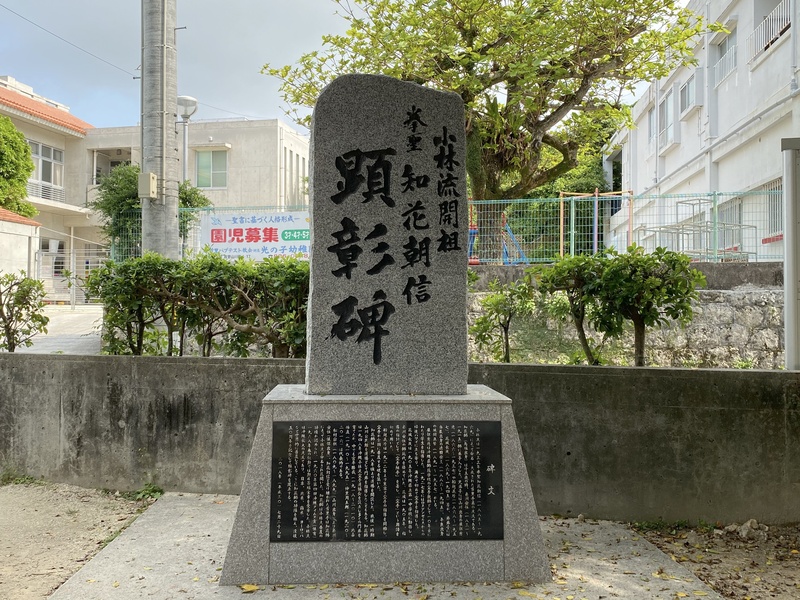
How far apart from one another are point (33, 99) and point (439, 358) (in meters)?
28.3

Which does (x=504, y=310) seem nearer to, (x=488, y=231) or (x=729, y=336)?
(x=729, y=336)

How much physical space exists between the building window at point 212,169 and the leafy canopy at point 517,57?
603 inches

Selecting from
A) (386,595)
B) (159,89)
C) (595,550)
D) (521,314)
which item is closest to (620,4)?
(521,314)

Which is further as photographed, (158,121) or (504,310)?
(158,121)

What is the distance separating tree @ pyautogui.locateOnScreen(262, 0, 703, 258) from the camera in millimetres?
8898

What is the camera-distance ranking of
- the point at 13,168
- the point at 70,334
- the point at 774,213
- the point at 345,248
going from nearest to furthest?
the point at 345,248
the point at 774,213
the point at 70,334
the point at 13,168

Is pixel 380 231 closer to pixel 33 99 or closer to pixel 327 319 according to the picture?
pixel 327 319

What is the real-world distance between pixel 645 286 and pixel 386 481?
2.68 meters

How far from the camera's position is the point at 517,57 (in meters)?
9.38

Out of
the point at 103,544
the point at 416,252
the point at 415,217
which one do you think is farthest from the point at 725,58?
the point at 103,544

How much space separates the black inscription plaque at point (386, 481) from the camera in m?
3.95

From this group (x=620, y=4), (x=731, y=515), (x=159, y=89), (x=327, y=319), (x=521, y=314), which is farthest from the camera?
(x=620, y=4)

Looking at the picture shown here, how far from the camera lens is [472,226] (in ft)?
31.5

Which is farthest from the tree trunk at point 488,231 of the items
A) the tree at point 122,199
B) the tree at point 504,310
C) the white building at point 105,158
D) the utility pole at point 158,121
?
the white building at point 105,158
